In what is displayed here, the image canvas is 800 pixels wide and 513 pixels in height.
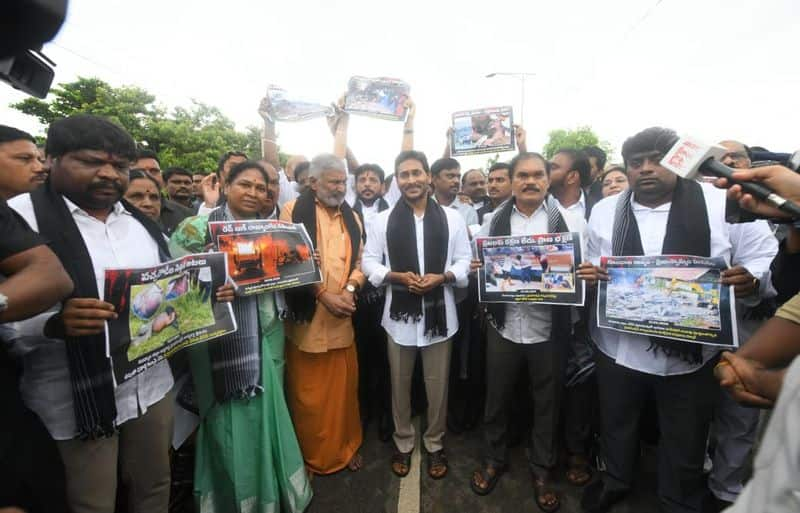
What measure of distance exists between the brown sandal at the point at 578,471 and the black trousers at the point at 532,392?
0.80 feet

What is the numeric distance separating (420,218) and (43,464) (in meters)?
2.46

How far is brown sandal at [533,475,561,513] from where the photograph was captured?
2.36 meters

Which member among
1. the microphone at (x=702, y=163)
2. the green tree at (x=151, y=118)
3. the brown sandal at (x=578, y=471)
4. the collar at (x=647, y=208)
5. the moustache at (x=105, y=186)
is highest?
the green tree at (x=151, y=118)

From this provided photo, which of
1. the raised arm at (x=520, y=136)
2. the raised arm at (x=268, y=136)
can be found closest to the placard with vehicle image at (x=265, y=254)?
the raised arm at (x=268, y=136)

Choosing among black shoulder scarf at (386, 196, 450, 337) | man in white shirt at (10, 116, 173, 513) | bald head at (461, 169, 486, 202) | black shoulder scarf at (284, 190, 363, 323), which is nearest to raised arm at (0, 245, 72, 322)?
man in white shirt at (10, 116, 173, 513)

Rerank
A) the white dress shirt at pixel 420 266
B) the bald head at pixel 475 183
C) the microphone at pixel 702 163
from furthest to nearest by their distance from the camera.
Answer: the bald head at pixel 475 183 < the white dress shirt at pixel 420 266 < the microphone at pixel 702 163

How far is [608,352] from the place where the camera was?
7.29ft

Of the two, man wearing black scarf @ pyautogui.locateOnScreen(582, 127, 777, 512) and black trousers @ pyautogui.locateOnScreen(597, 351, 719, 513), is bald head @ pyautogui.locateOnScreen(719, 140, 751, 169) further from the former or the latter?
black trousers @ pyautogui.locateOnScreen(597, 351, 719, 513)

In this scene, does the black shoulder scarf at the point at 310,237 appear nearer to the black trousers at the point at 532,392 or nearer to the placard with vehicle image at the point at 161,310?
the placard with vehicle image at the point at 161,310

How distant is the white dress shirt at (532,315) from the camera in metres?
2.41

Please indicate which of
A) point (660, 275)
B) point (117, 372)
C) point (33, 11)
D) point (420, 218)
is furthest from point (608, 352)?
point (33, 11)

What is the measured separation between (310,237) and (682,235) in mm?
2420

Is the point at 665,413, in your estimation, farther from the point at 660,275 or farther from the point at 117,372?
the point at 117,372

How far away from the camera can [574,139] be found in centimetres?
3266
